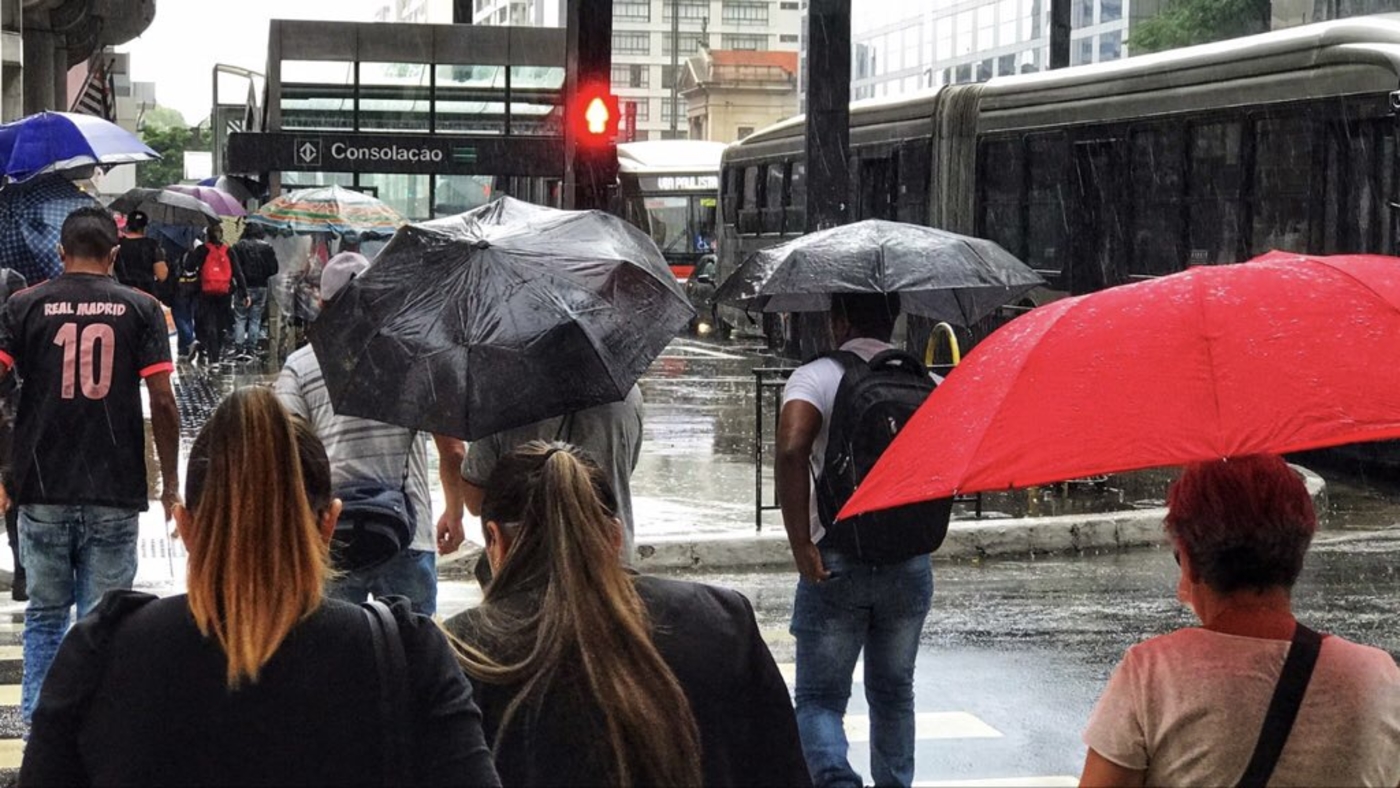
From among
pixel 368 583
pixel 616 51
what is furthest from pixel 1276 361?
pixel 616 51

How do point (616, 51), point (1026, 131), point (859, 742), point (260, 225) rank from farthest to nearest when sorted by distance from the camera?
point (616, 51)
point (260, 225)
point (1026, 131)
point (859, 742)

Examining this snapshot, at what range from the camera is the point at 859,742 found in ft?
26.3

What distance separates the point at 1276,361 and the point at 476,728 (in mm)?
1526

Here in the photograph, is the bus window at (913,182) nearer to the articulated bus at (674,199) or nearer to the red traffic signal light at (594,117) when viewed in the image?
the red traffic signal light at (594,117)

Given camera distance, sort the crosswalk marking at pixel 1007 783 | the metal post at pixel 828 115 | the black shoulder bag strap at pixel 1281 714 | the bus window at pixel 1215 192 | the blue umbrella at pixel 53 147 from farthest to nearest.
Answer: the bus window at pixel 1215 192, the metal post at pixel 828 115, the blue umbrella at pixel 53 147, the crosswalk marking at pixel 1007 783, the black shoulder bag strap at pixel 1281 714

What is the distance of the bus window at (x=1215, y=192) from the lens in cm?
1767

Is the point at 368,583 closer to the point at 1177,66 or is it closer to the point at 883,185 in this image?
the point at 1177,66

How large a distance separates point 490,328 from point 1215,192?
12.8 meters

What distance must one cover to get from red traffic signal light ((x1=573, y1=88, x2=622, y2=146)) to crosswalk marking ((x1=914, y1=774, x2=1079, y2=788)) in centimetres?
698

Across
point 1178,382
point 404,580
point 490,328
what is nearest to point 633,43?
point 404,580

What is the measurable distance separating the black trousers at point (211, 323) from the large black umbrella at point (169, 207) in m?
2.24

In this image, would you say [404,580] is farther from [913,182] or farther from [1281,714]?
[913,182]

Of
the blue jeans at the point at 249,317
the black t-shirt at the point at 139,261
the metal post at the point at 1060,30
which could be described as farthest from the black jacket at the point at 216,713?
the metal post at the point at 1060,30

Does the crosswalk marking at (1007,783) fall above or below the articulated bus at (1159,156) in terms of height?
below
